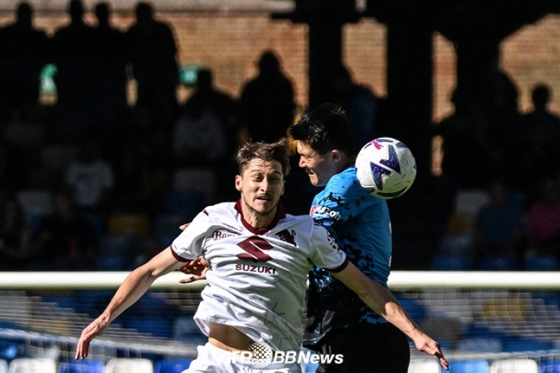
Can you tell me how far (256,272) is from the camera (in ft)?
15.3

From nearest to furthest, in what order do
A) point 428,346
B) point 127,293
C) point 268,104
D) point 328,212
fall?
point 428,346 → point 127,293 → point 328,212 → point 268,104

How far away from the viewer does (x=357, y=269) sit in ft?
15.5

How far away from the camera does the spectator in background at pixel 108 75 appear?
1185cm

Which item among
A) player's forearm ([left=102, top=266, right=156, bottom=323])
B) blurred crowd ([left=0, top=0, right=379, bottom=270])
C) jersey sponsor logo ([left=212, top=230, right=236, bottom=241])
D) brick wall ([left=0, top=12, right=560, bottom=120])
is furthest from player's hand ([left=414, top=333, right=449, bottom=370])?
brick wall ([left=0, top=12, right=560, bottom=120])

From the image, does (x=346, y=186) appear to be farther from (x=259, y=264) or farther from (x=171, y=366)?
(x=171, y=366)

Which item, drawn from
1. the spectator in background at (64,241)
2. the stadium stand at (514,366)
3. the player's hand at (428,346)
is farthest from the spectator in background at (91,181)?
the player's hand at (428,346)

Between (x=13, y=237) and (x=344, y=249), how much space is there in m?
6.34

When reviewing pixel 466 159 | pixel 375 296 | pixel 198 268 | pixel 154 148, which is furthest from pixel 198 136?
pixel 375 296

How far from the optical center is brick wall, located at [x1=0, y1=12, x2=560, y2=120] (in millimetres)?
21484

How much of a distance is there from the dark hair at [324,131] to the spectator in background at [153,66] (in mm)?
6999

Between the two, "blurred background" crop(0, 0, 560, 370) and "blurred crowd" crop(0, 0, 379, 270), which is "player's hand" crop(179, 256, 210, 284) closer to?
"blurred background" crop(0, 0, 560, 370)

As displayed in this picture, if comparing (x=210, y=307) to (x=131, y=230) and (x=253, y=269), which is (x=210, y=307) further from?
(x=131, y=230)

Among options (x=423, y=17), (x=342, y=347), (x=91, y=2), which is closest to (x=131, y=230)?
(x=423, y=17)

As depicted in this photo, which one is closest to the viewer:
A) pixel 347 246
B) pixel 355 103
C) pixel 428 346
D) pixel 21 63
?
pixel 428 346
